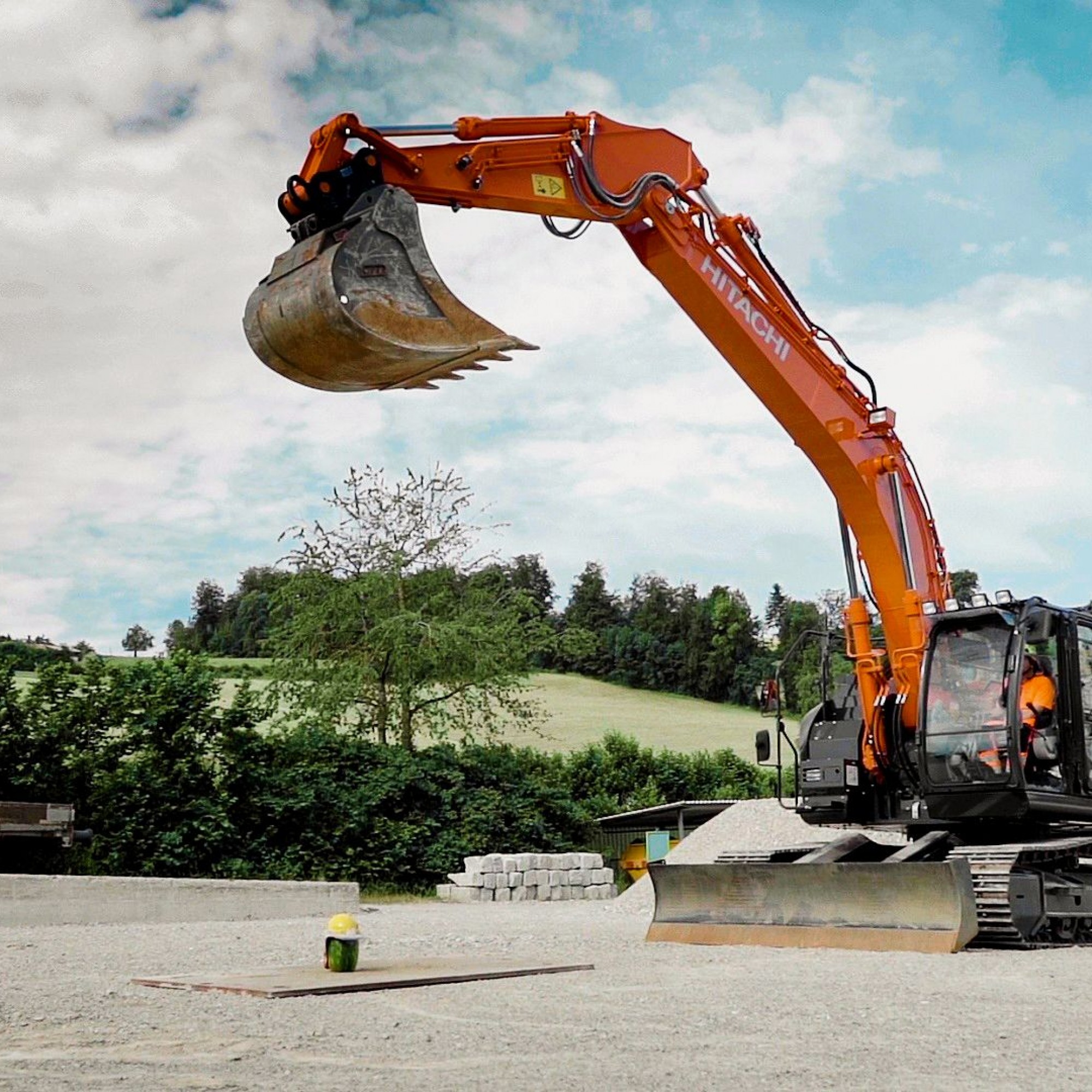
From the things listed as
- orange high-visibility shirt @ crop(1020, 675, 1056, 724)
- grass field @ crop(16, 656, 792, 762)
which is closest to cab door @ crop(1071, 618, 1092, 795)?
orange high-visibility shirt @ crop(1020, 675, 1056, 724)

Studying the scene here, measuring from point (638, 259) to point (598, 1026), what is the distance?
21.7ft

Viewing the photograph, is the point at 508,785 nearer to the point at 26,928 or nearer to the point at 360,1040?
the point at 26,928

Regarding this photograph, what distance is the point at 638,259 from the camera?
426 inches

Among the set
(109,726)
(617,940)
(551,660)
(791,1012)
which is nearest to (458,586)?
(109,726)

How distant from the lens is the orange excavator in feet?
26.0

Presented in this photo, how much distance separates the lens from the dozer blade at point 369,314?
300 inches

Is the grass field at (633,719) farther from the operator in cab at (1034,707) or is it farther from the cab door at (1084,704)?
the operator in cab at (1034,707)

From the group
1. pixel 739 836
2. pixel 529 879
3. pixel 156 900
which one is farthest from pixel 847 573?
pixel 529 879

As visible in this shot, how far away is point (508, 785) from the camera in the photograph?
21000mm

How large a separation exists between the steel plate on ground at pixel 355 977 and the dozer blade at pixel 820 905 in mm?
1963

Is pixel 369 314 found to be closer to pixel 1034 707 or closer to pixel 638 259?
pixel 638 259

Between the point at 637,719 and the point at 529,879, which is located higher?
the point at 637,719

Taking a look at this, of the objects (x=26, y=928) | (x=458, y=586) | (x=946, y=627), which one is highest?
(x=458, y=586)

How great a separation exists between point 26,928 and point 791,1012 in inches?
348
